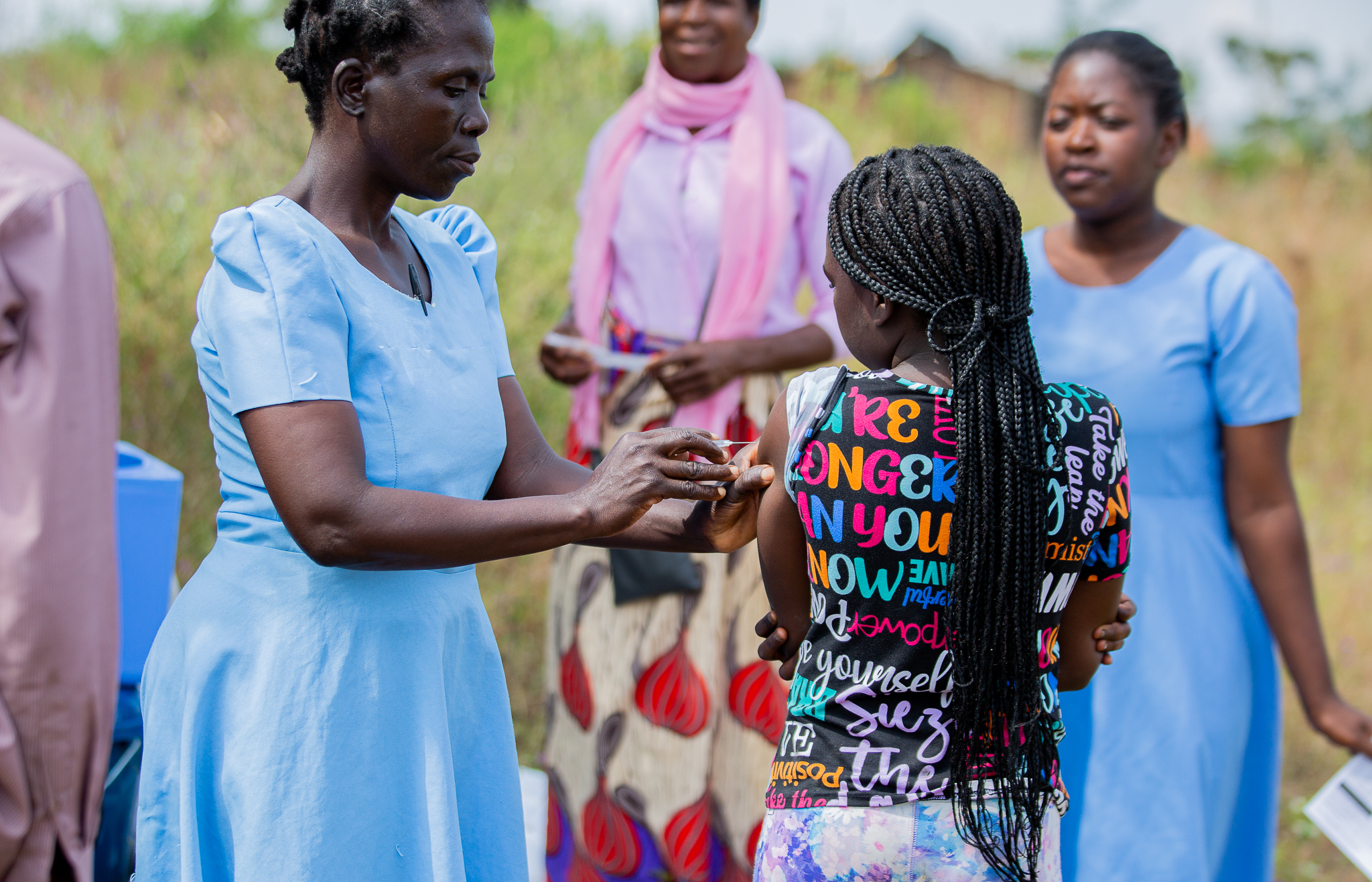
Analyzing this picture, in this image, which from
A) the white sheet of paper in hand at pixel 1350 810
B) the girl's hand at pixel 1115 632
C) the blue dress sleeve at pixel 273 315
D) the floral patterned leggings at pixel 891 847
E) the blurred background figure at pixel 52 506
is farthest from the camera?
the white sheet of paper in hand at pixel 1350 810

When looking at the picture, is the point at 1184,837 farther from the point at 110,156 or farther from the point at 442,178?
the point at 110,156

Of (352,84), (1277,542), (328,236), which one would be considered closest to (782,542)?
(328,236)

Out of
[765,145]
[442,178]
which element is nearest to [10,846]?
[442,178]

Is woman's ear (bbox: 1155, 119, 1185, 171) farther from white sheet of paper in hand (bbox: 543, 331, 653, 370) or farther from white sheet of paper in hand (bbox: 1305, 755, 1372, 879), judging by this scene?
white sheet of paper in hand (bbox: 1305, 755, 1372, 879)

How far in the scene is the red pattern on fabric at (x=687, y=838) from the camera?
3.11 meters

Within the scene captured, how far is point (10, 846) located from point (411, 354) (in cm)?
76

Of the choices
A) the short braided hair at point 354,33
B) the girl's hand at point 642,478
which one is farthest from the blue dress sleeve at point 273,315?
the girl's hand at point 642,478

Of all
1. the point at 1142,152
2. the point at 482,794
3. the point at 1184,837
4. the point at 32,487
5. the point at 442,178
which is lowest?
the point at 1184,837

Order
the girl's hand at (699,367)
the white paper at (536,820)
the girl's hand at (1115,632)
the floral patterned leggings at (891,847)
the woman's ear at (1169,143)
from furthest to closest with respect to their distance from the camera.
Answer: the white paper at (536,820), the girl's hand at (699,367), the woman's ear at (1169,143), the girl's hand at (1115,632), the floral patterned leggings at (891,847)

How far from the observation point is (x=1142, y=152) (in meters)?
2.72

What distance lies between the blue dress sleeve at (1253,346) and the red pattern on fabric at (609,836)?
5.79 feet

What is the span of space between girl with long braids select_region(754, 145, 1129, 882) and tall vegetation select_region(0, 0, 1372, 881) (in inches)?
43.3

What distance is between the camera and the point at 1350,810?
8.52 ft

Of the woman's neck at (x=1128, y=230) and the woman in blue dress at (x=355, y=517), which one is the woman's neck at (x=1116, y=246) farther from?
the woman in blue dress at (x=355, y=517)
